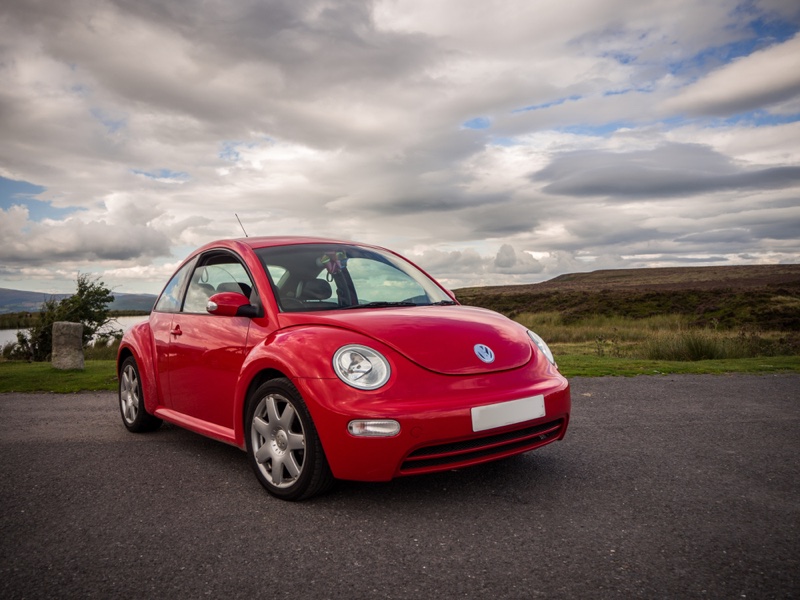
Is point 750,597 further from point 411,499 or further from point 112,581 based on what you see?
point 112,581

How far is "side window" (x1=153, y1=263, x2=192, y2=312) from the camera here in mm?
5047

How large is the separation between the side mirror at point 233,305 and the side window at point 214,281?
187 mm

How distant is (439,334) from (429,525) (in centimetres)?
106

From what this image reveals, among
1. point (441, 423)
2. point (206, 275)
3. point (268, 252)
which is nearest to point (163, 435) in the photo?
point (206, 275)

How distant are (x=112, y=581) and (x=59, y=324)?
10965mm

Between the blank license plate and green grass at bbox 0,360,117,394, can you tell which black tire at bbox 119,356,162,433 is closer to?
the blank license plate

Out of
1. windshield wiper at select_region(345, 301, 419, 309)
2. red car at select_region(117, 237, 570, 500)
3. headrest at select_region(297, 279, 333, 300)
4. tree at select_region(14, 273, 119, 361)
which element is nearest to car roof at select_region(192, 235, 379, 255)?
red car at select_region(117, 237, 570, 500)

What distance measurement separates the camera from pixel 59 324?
1189 centimetres

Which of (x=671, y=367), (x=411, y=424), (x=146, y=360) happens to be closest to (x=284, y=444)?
(x=411, y=424)

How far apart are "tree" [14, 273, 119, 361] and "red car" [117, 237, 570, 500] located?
1995cm

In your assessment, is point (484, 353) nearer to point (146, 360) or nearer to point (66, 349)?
point (146, 360)

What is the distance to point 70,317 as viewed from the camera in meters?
25.7

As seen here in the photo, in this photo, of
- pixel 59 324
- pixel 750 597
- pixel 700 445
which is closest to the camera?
pixel 750 597

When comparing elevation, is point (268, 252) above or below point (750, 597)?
above
